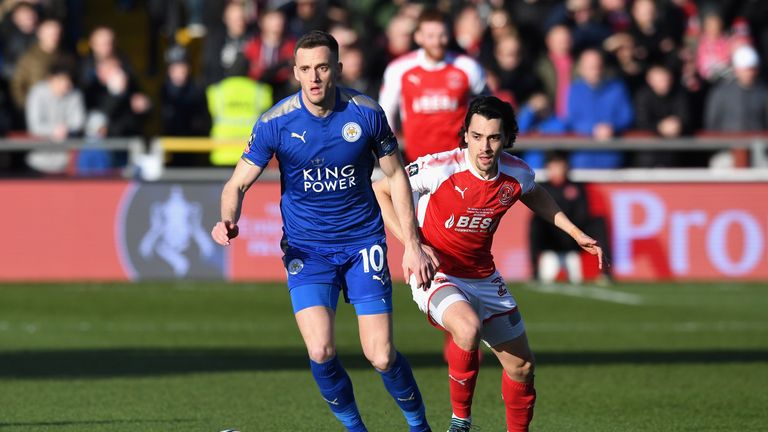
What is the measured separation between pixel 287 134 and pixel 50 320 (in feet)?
24.5

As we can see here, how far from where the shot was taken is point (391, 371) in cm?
779

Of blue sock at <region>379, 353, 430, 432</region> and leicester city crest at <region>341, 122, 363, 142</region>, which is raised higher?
leicester city crest at <region>341, 122, 363, 142</region>

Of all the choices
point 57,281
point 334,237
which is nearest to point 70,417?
point 334,237

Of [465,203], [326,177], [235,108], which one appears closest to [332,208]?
[326,177]

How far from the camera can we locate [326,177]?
780 centimetres

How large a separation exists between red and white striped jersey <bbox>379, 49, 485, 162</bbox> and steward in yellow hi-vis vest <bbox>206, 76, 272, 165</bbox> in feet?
22.5

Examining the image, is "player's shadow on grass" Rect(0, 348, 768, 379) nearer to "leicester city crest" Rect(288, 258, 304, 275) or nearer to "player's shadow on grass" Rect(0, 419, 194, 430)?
"player's shadow on grass" Rect(0, 419, 194, 430)

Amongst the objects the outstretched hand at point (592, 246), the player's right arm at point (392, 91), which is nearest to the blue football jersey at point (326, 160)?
the outstretched hand at point (592, 246)

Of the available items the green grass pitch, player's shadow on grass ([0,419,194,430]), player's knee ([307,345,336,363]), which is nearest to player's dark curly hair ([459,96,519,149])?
player's knee ([307,345,336,363])

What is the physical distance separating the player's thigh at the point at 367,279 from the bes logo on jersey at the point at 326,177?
34cm

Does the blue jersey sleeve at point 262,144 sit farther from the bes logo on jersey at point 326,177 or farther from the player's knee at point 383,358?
the player's knee at point 383,358

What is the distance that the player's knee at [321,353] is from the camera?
7.62m

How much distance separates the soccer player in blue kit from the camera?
25.1ft

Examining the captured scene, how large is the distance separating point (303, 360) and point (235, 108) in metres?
6.76
